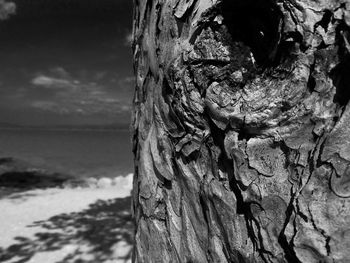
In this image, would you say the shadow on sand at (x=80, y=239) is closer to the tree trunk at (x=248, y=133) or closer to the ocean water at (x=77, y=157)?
the ocean water at (x=77, y=157)

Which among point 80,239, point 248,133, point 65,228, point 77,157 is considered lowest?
point 80,239

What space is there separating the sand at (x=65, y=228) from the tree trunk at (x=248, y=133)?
14.4ft

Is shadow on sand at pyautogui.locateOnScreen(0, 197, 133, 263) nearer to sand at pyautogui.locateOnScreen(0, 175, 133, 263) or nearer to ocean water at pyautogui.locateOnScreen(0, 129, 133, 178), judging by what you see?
sand at pyautogui.locateOnScreen(0, 175, 133, 263)

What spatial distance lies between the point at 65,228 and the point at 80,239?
0.90m

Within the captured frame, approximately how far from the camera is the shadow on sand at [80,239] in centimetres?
509

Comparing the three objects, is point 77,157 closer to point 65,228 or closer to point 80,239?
point 65,228

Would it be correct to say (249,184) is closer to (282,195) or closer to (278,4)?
(282,195)

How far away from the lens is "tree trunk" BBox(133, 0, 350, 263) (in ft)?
2.95

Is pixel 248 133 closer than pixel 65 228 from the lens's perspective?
Yes

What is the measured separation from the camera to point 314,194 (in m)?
0.91

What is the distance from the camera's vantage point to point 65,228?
21.2ft

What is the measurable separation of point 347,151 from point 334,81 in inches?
8.8

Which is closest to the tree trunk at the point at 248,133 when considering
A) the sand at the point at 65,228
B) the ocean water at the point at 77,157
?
the sand at the point at 65,228

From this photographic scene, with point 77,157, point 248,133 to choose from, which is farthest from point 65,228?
point 77,157
